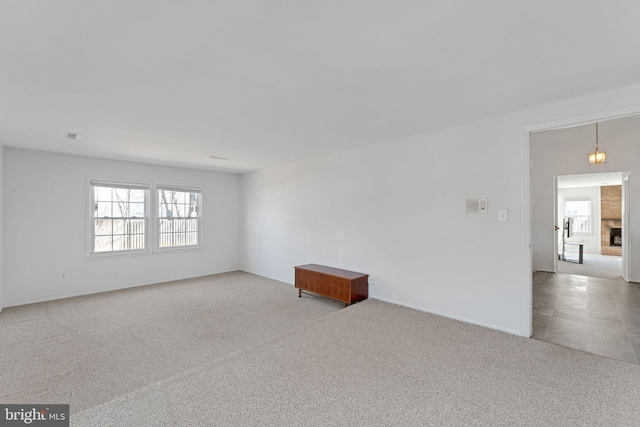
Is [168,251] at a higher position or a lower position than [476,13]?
lower

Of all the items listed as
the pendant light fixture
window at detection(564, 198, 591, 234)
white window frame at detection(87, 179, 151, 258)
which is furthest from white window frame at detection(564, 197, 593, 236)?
white window frame at detection(87, 179, 151, 258)

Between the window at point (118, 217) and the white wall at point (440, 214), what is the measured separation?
3028 millimetres

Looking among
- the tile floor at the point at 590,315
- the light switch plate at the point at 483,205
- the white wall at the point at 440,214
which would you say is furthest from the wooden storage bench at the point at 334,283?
the tile floor at the point at 590,315

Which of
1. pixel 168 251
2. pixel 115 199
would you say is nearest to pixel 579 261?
pixel 168 251

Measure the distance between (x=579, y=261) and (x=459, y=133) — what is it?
21.2 ft

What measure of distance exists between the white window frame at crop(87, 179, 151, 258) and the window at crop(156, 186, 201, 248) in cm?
22

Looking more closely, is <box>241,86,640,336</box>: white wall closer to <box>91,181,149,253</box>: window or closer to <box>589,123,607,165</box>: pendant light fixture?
<box>91,181,149,253</box>: window

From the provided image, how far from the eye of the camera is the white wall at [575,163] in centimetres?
527

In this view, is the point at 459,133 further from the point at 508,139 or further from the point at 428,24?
the point at 428,24

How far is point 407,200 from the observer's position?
3914mm

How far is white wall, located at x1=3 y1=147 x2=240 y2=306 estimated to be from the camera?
14.2 ft

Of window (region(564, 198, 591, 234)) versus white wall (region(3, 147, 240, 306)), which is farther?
window (region(564, 198, 591, 234))

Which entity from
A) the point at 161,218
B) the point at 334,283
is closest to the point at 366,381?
the point at 334,283

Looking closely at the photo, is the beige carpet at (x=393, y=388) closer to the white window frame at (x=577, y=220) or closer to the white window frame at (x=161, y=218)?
the white window frame at (x=161, y=218)
